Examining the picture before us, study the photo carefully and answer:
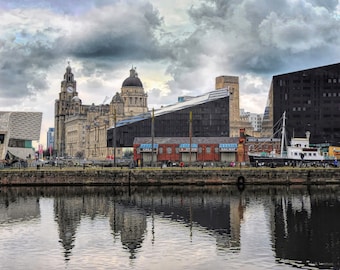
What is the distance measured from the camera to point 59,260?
133 ft

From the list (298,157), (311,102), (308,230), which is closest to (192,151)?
(298,157)

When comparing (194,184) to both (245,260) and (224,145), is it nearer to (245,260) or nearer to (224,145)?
(224,145)

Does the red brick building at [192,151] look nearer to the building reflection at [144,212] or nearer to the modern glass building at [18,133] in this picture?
the modern glass building at [18,133]

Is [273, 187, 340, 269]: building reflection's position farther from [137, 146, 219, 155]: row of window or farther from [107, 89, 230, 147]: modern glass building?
[107, 89, 230, 147]: modern glass building

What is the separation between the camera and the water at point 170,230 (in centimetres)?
4019


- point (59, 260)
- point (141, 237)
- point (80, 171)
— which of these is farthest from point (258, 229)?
point (80, 171)

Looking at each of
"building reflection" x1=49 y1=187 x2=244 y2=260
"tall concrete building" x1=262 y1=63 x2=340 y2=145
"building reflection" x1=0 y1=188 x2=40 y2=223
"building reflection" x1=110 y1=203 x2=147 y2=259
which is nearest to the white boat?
"building reflection" x1=49 y1=187 x2=244 y2=260

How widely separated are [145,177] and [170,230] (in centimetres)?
4389

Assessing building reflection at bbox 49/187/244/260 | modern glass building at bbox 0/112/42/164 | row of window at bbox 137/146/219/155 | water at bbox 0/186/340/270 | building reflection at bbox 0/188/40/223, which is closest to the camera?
water at bbox 0/186/340/270

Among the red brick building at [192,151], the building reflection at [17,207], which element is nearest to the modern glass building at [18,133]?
the red brick building at [192,151]

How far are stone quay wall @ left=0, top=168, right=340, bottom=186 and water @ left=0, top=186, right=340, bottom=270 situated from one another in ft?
35.5

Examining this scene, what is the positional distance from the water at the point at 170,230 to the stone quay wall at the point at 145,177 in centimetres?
1082

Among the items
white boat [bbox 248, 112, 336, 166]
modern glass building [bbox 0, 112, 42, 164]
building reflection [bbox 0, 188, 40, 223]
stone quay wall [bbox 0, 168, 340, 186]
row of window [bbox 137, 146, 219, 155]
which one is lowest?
building reflection [bbox 0, 188, 40, 223]

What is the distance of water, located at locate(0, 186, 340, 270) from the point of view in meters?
40.2
